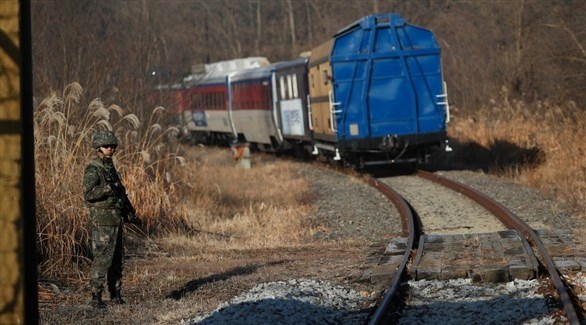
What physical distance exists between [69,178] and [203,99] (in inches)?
1170

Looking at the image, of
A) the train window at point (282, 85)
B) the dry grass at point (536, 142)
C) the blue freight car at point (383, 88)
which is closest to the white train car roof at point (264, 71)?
the train window at point (282, 85)

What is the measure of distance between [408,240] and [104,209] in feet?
15.6

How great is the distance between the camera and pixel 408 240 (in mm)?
12477

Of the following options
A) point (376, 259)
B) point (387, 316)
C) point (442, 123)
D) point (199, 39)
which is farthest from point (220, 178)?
point (199, 39)

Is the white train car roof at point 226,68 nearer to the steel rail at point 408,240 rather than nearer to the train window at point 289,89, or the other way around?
the train window at point 289,89

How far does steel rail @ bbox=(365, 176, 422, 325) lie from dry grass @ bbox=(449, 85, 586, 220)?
2.68 meters

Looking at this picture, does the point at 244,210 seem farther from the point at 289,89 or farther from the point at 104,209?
the point at 289,89

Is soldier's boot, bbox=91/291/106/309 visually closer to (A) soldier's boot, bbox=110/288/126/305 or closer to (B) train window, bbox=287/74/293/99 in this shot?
(A) soldier's boot, bbox=110/288/126/305

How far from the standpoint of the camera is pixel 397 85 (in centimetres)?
2267

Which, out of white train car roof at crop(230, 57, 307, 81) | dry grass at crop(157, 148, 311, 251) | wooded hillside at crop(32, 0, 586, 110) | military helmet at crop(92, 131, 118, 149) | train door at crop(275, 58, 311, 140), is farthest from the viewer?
white train car roof at crop(230, 57, 307, 81)

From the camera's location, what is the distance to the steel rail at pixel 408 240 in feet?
Answer: 26.6

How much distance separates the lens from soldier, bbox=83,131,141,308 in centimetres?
895

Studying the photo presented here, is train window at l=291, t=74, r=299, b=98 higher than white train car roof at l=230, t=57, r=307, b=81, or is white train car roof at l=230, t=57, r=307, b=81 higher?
white train car roof at l=230, t=57, r=307, b=81

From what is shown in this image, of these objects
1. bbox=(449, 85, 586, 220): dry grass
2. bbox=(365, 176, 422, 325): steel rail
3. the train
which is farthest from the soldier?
the train
